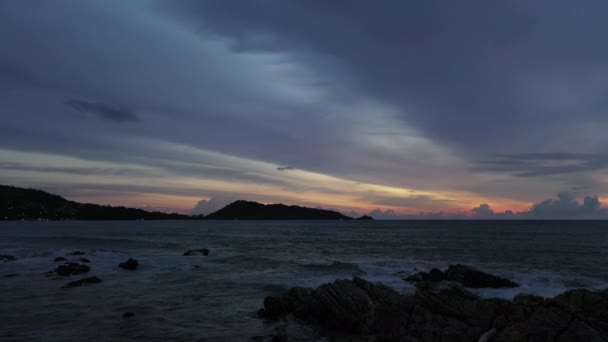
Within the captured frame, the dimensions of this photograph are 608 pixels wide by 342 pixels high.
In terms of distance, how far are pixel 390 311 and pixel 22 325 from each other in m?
23.2

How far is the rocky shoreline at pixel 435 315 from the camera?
1930cm

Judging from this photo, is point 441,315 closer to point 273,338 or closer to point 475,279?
point 273,338

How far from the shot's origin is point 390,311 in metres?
23.8

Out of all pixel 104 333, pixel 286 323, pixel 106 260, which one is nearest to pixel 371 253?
pixel 106 260

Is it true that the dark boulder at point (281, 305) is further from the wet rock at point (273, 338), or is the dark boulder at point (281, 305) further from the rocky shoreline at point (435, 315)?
the wet rock at point (273, 338)

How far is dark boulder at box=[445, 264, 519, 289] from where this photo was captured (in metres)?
42.7

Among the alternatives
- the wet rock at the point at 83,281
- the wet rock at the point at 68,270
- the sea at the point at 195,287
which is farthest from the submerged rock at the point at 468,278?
the wet rock at the point at 68,270

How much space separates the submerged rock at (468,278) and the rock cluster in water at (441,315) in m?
19.2

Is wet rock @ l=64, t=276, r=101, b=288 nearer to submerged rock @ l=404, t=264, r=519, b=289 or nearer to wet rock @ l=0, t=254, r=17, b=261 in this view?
wet rock @ l=0, t=254, r=17, b=261

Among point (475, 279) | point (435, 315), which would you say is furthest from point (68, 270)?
point (475, 279)

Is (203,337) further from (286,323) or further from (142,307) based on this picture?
(142,307)

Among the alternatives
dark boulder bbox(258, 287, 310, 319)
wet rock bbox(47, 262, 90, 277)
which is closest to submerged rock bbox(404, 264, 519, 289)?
dark boulder bbox(258, 287, 310, 319)

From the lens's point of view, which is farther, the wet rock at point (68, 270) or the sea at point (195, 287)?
the wet rock at point (68, 270)

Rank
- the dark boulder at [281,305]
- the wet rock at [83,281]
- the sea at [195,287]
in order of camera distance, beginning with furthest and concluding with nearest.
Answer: the wet rock at [83,281] → the dark boulder at [281,305] → the sea at [195,287]
